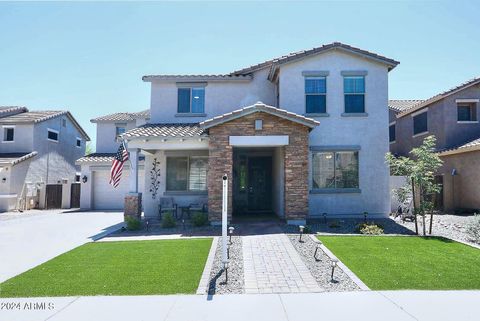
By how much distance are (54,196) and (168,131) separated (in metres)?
13.2

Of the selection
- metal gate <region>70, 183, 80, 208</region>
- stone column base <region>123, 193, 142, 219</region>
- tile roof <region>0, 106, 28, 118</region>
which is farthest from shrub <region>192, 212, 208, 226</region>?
tile roof <region>0, 106, 28, 118</region>

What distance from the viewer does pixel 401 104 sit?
26.0m

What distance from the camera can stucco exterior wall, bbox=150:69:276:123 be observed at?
53.4 ft

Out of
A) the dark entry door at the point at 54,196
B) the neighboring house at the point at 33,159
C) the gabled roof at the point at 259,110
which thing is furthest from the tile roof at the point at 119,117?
the gabled roof at the point at 259,110

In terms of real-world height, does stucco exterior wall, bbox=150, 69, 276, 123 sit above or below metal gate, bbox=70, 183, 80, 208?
above

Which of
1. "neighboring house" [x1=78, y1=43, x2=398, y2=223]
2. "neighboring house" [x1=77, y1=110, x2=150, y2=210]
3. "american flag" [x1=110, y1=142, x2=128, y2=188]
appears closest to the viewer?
"neighboring house" [x1=78, y1=43, x2=398, y2=223]

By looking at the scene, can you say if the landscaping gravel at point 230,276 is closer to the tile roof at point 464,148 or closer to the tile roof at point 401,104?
the tile roof at point 464,148

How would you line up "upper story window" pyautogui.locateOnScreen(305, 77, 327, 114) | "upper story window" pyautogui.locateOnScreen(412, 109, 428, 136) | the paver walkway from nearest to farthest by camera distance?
the paver walkway
"upper story window" pyautogui.locateOnScreen(305, 77, 327, 114)
"upper story window" pyautogui.locateOnScreen(412, 109, 428, 136)

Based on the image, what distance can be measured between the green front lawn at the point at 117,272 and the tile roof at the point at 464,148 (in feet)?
52.2

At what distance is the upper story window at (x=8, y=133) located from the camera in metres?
22.4

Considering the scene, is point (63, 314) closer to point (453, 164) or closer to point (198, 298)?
point (198, 298)

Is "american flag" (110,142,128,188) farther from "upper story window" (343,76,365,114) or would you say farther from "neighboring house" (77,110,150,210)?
"upper story window" (343,76,365,114)

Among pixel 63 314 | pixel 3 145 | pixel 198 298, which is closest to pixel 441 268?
pixel 198 298

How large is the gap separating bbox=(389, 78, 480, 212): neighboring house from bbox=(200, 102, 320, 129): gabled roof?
11091 millimetres
